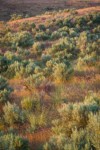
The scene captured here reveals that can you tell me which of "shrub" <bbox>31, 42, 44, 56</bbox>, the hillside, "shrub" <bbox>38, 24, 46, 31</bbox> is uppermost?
the hillside

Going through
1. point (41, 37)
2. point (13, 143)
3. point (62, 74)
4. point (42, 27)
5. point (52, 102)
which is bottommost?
point (41, 37)

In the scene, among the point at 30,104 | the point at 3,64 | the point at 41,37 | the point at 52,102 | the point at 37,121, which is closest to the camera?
the point at 37,121

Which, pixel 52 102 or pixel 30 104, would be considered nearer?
pixel 30 104

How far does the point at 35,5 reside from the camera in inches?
2021

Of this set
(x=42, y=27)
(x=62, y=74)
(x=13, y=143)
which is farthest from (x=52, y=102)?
(x=42, y=27)

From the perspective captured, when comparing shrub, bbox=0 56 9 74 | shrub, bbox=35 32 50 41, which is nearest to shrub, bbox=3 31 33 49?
shrub, bbox=35 32 50 41

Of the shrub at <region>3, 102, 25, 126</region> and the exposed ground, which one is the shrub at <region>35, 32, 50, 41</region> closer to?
the shrub at <region>3, 102, 25, 126</region>

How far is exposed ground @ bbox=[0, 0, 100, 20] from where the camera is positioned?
47.6 metres

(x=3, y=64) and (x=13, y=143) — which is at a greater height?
(x=13, y=143)

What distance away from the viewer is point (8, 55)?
18.7m

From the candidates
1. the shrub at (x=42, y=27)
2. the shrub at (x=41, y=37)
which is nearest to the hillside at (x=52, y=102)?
the shrub at (x=41, y=37)

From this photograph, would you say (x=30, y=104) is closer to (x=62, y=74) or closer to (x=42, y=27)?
(x=62, y=74)

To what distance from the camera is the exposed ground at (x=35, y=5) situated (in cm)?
4759

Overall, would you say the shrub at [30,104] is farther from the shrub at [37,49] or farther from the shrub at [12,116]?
the shrub at [37,49]
